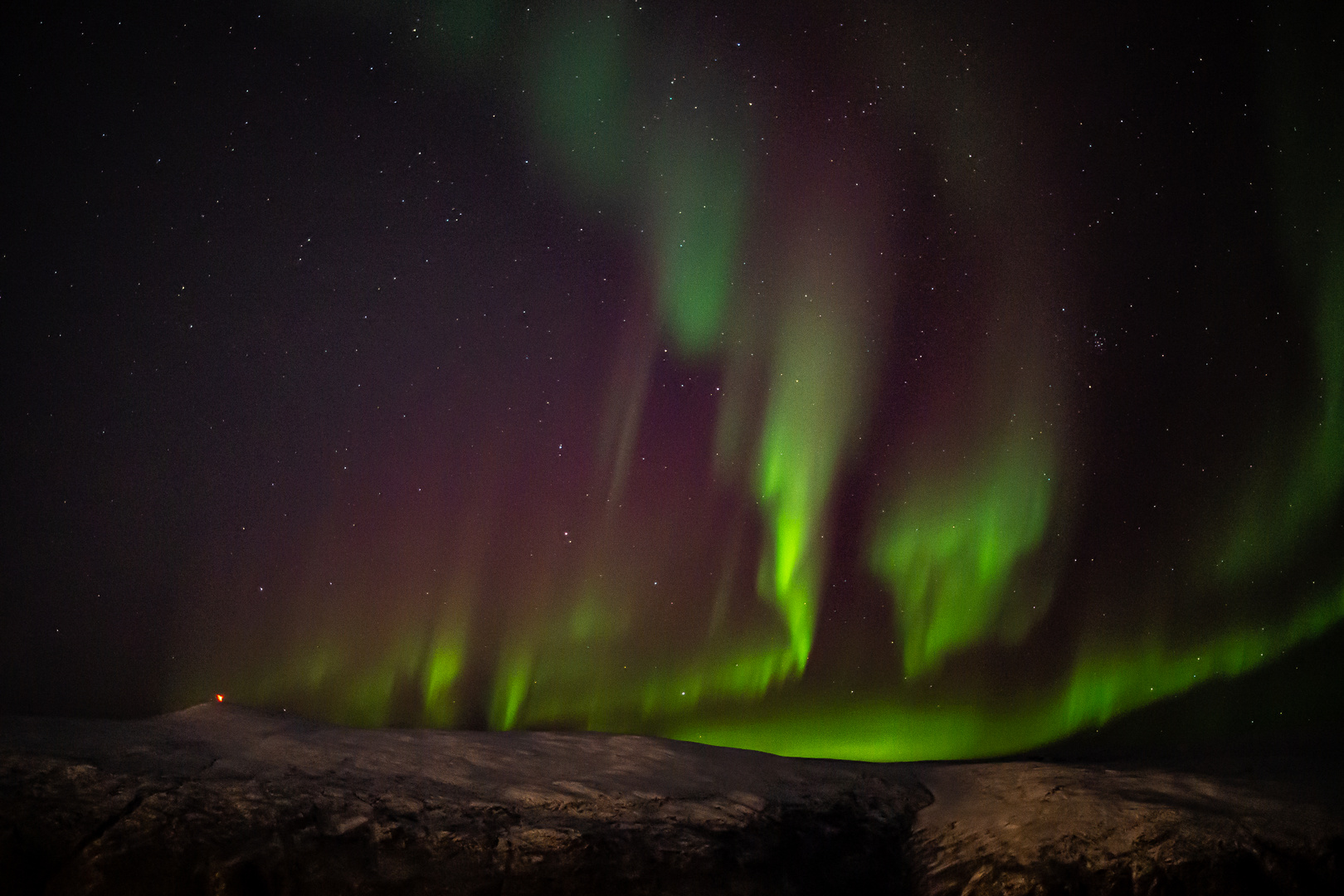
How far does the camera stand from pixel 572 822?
2943 millimetres

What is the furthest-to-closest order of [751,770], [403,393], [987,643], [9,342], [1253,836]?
[987,643] → [403,393] → [9,342] → [751,770] → [1253,836]

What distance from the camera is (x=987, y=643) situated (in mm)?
4605

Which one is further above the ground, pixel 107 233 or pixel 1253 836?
pixel 107 233

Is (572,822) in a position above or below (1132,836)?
below

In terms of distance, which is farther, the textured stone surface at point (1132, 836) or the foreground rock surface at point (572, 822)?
the textured stone surface at point (1132, 836)

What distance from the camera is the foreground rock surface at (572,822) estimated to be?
102 inches

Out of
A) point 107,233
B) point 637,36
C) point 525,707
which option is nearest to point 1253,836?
point 525,707

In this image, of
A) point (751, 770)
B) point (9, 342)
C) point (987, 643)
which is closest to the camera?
point (751, 770)

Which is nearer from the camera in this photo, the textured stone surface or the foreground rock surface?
the foreground rock surface

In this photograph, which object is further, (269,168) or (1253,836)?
(269,168)

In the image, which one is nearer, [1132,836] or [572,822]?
[572,822]

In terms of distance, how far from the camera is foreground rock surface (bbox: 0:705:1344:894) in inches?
102

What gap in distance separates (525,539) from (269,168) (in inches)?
83.9

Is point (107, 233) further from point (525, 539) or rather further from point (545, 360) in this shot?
point (525, 539)
